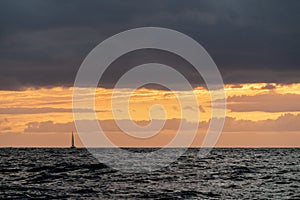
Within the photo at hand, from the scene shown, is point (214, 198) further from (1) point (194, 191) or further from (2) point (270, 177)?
(2) point (270, 177)

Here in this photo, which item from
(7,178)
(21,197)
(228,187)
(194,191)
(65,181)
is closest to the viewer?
(21,197)

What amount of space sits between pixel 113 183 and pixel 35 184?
7505mm

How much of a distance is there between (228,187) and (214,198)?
826 centimetres

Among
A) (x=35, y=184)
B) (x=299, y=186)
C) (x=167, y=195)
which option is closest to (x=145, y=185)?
(x=167, y=195)

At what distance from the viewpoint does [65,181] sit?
54.2 meters

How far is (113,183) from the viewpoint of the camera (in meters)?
52.5

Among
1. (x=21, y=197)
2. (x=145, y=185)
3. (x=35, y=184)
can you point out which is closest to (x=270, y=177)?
(x=145, y=185)

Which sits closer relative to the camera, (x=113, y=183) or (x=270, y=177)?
(x=113, y=183)

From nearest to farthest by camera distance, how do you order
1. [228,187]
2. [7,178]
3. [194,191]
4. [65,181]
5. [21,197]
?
[21,197] < [194,191] < [228,187] < [65,181] < [7,178]

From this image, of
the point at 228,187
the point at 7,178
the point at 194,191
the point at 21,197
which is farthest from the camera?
the point at 7,178

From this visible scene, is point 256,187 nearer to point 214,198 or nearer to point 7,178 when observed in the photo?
point 214,198

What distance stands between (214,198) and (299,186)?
1240 centimetres

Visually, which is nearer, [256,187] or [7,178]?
[256,187]

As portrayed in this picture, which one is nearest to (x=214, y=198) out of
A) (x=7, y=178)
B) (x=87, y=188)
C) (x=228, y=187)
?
(x=228, y=187)
